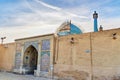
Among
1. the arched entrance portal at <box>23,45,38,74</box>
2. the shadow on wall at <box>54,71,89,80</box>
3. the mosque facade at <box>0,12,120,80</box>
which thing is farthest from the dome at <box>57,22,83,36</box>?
the shadow on wall at <box>54,71,89,80</box>

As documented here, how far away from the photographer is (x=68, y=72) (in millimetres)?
12430

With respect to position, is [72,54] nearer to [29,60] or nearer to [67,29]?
[67,29]

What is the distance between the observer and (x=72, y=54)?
1247 cm

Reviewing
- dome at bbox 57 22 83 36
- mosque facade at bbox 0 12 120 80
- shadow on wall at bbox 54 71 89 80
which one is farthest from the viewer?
dome at bbox 57 22 83 36

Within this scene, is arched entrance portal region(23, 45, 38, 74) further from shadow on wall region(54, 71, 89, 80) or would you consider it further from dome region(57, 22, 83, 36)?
shadow on wall region(54, 71, 89, 80)

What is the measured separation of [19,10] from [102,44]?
24.0 feet

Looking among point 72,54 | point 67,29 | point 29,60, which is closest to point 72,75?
point 72,54

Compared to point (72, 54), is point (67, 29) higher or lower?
higher

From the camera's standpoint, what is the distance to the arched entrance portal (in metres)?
16.9

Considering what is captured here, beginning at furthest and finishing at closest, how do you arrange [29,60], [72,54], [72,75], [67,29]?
[29,60] → [67,29] → [72,54] → [72,75]

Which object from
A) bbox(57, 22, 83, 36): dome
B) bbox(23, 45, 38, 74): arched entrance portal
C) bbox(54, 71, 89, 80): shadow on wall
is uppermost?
bbox(57, 22, 83, 36): dome

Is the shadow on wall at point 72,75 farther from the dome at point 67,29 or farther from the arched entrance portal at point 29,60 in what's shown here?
the dome at point 67,29

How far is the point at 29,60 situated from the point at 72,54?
261 inches

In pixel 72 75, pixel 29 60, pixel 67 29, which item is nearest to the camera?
pixel 72 75
